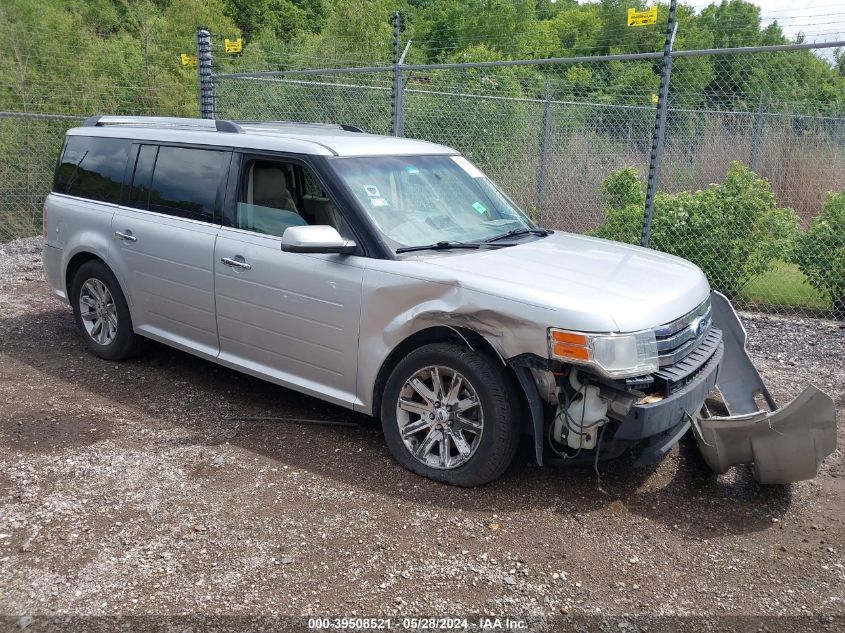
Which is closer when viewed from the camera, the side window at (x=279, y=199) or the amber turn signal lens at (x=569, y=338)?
the amber turn signal lens at (x=569, y=338)

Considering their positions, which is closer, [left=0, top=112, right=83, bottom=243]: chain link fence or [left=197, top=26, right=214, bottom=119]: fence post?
[left=197, top=26, right=214, bottom=119]: fence post

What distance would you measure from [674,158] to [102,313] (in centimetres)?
872

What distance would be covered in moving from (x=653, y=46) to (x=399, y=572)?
25.7m

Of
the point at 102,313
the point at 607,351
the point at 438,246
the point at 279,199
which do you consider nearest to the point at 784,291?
the point at 438,246

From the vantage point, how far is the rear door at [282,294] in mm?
4445

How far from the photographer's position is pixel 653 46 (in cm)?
2559

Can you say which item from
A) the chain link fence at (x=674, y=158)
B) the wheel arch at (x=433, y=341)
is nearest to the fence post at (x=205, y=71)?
the chain link fence at (x=674, y=158)

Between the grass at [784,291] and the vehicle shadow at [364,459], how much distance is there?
14.2 ft

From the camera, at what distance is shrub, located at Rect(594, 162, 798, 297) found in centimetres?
838

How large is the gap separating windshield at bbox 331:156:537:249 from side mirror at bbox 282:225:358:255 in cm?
30

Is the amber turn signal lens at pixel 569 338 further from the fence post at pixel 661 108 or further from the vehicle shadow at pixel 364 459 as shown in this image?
the fence post at pixel 661 108

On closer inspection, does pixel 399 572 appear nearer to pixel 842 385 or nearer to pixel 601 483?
pixel 601 483

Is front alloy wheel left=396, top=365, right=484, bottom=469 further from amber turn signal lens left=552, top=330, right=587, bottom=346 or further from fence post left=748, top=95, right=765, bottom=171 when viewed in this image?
fence post left=748, top=95, right=765, bottom=171

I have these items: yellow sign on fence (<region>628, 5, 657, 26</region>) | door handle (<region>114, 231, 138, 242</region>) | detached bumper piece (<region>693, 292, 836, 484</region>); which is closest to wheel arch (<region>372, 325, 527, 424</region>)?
detached bumper piece (<region>693, 292, 836, 484</region>)
